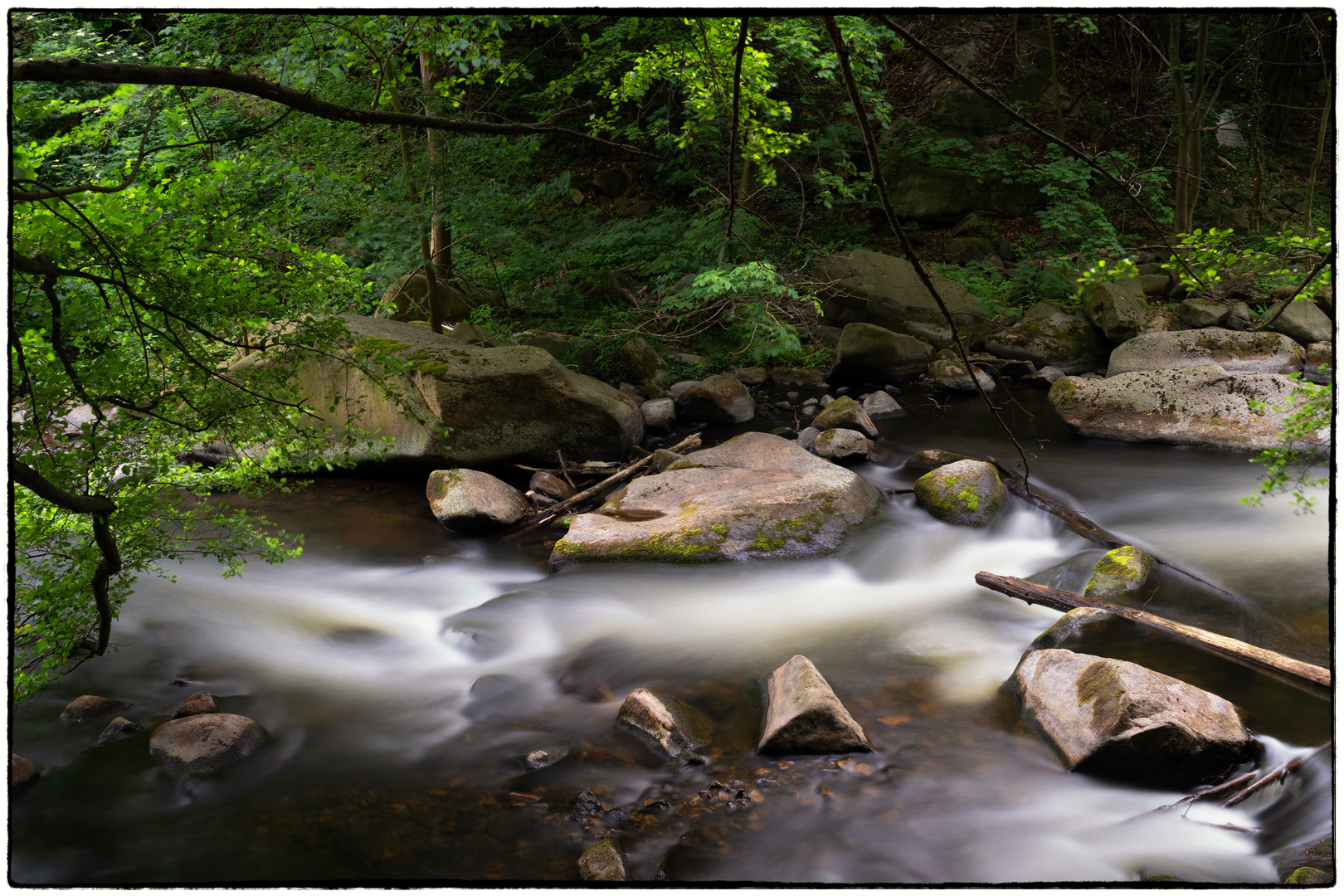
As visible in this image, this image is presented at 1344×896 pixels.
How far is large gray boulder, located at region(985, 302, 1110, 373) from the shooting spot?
8.66 metres

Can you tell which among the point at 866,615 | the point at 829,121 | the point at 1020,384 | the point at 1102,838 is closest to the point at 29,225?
the point at 1102,838

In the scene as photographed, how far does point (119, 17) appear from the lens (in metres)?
2.10

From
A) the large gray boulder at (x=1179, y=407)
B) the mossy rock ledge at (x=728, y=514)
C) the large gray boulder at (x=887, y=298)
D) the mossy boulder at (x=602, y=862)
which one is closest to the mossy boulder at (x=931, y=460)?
the mossy rock ledge at (x=728, y=514)

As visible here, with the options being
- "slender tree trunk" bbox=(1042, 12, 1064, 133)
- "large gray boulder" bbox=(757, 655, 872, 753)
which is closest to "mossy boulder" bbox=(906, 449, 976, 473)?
"large gray boulder" bbox=(757, 655, 872, 753)

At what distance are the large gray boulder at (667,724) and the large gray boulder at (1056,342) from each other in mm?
7137

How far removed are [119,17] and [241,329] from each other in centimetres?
101

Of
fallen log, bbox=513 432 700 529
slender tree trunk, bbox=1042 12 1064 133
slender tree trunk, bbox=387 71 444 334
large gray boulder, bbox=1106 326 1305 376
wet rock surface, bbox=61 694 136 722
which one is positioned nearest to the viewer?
wet rock surface, bbox=61 694 136 722

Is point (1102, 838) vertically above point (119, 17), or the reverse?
point (119, 17)

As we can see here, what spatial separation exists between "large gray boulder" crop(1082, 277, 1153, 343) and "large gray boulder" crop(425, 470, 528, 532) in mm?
6936

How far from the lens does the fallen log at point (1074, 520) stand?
3.80 meters

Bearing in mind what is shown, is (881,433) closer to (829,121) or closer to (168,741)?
(829,121)

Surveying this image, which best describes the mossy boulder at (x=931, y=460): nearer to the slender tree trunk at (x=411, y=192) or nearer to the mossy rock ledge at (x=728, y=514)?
the mossy rock ledge at (x=728, y=514)

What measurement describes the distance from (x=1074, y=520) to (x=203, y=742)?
4461 millimetres

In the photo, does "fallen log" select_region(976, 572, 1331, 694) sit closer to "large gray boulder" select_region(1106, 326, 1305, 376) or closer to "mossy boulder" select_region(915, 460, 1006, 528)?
"mossy boulder" select_region(915, 460, 1006, 528)
